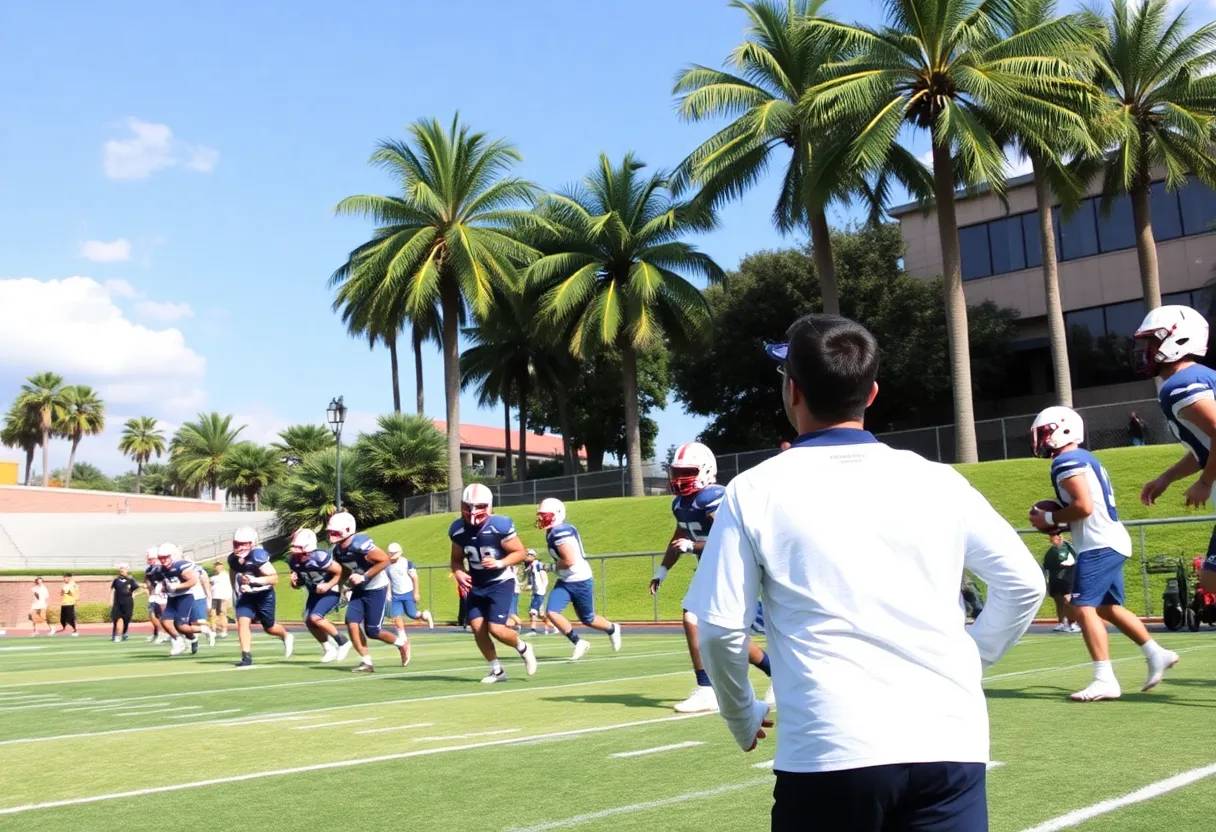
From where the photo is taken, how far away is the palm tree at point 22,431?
8925cm

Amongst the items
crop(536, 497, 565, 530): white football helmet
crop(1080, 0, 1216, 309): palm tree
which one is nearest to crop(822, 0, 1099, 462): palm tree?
crop(1080, 0, 1216, 309): palm tree

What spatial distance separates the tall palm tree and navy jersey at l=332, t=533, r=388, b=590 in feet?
57.8

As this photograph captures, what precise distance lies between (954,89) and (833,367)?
2890cm

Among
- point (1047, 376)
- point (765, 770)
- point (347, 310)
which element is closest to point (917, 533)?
point (765, 770)

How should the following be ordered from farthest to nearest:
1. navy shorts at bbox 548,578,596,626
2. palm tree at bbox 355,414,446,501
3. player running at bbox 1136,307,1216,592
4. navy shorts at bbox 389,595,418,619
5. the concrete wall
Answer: the concrete wall, palm tree at bbox 355,414,446,501, navy shorts at bbox 389,595,418,619, navy shorts at bbox 548,578,596,626, player running at bbox 1136,307,1216,592

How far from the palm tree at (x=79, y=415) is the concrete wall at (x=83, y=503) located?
16675 millimetres

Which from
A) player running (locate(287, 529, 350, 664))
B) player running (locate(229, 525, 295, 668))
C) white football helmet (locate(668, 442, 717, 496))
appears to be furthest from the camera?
player running (locate(229, 525, 295, 668))

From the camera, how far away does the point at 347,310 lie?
52.0 metres

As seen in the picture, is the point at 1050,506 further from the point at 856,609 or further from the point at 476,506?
the point at 856,609

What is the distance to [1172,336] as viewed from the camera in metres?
7.12

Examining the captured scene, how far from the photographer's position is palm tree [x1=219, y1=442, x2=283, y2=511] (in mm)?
74938

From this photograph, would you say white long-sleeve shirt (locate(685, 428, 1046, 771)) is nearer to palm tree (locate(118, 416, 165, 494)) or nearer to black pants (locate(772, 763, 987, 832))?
black pants (locate(772, 763, 987, 832))

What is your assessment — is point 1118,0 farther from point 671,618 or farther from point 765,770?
point 765,770

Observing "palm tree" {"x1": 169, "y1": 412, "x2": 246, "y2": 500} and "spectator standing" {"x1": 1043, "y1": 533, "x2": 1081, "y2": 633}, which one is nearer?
"spectator standing" {"x1": 1043, "y1": 533, "x2": 1081, "y2": 633}
